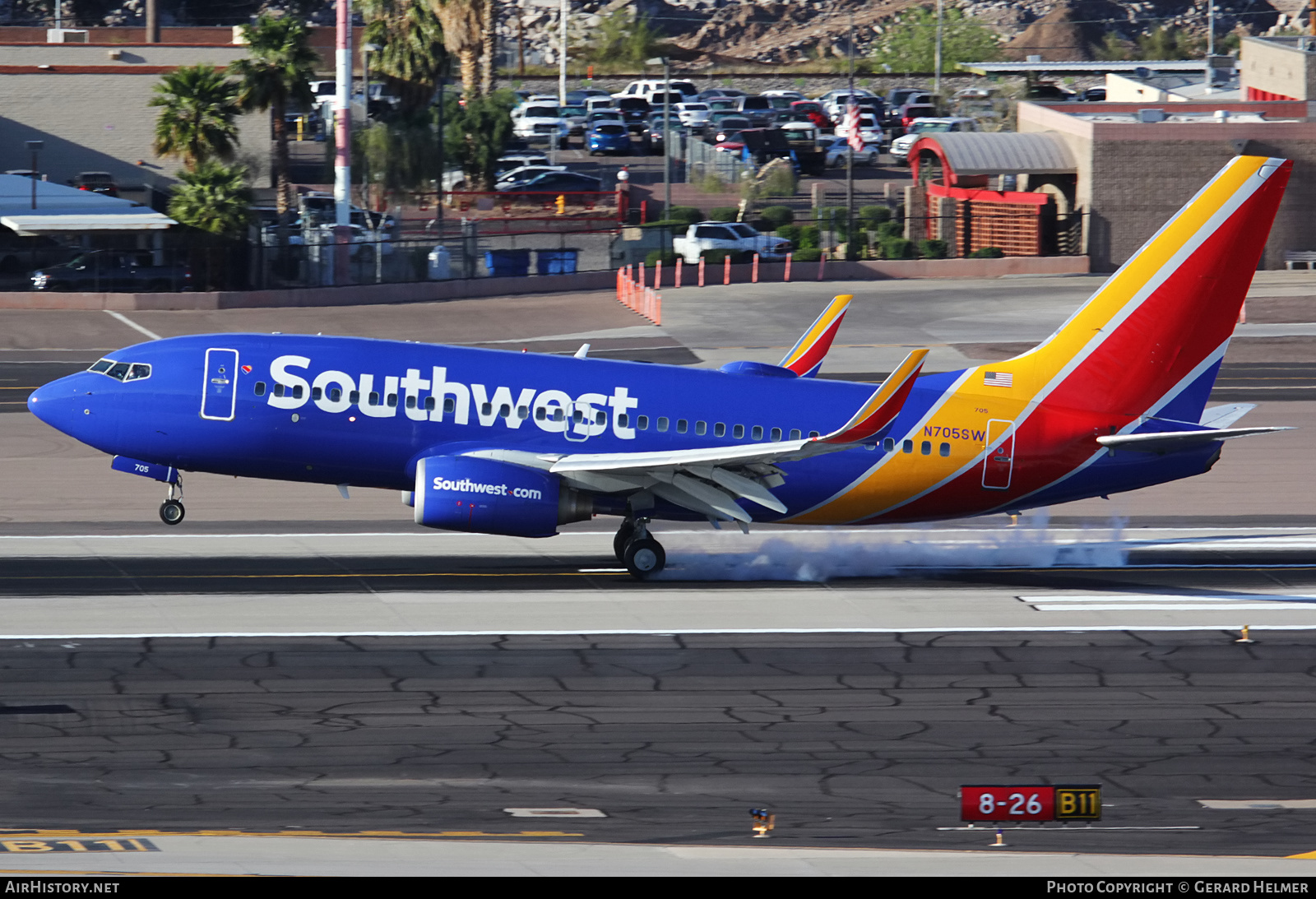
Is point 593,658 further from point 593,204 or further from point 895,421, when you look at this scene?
point 593,204

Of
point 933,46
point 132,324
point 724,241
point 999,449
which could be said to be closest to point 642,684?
point 999,449

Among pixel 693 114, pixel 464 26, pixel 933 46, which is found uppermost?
pixel 933 46

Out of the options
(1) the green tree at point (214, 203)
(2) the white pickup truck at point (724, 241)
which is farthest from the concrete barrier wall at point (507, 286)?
(1) the green tree at point (214, 203)

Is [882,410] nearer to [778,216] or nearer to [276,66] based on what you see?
[276,66]

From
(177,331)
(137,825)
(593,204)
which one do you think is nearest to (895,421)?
(137,825)

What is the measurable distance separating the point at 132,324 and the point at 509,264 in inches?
696

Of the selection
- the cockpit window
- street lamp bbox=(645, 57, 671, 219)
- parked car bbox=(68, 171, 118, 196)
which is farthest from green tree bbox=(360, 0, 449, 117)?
the cockpit window

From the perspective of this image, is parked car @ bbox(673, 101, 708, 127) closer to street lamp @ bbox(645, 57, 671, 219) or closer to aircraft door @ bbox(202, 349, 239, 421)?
street lamp @ bbox(645, 57, 671, 219)

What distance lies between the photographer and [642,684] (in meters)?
24.6

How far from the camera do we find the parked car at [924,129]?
372 ft

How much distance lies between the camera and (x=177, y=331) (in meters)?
61.3

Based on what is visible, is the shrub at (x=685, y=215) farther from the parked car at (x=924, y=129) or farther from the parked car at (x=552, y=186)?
the parked car at (x=924, y=129)

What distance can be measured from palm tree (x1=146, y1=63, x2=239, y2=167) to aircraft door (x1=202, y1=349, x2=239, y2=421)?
47.5 metres

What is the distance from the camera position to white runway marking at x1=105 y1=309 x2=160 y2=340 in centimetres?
6078
